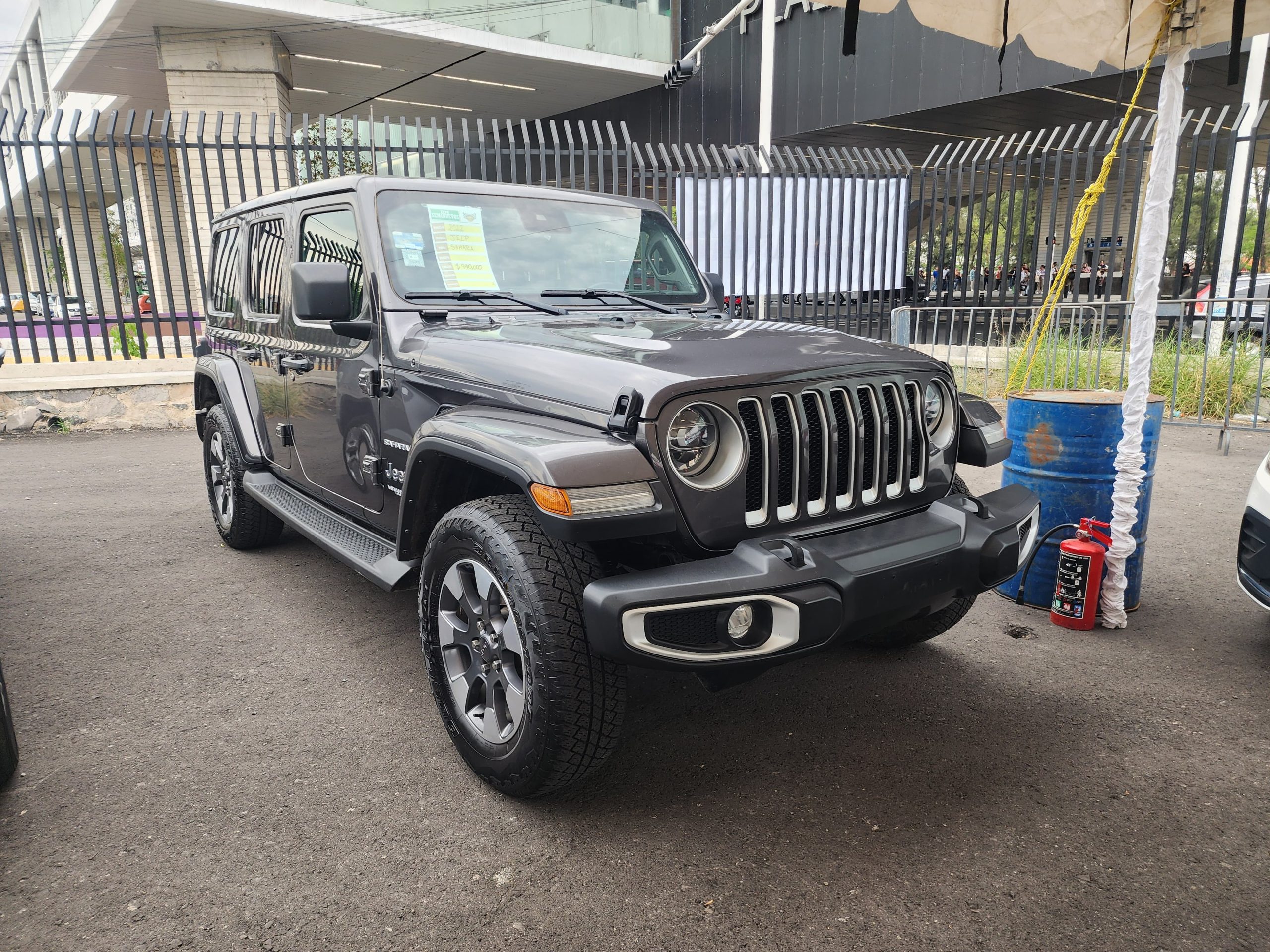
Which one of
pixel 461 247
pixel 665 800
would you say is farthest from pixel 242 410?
pixel 665 800

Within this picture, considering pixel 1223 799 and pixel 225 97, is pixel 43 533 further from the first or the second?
pixel 225 97

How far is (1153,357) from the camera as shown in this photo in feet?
30.1

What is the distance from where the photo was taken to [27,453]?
331 inches

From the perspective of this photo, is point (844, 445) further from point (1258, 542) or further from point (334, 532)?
point (334, 532)

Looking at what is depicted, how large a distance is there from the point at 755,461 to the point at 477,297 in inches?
57.8

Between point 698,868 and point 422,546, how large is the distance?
4.62 feet

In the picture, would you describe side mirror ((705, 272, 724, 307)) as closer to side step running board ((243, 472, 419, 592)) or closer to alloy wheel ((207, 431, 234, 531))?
side step running board ((243, 472, 419, 592))

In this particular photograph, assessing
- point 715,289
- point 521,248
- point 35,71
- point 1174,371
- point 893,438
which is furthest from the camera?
point 35,71

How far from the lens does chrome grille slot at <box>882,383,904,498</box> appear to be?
2795 mm

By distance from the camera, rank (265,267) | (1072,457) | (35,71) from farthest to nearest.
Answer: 1. (35,71)
2. (265,267)
3. (1072,457)

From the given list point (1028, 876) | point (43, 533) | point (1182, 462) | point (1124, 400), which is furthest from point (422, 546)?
point (1182, 462)

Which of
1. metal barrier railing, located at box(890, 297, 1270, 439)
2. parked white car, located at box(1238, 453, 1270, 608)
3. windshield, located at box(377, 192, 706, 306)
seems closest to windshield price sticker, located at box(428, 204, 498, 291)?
windshield, located at box(377, 192, 706, 306)

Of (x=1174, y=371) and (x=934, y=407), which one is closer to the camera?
(x=934, y=407)

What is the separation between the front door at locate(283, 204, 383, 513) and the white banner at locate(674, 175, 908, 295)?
7.25 metres
